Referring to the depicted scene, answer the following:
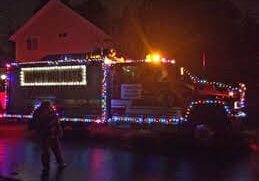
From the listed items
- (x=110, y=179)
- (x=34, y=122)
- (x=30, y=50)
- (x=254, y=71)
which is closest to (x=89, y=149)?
(x=34, y=122)

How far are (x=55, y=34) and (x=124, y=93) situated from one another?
29.0m

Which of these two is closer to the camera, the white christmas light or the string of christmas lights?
the string of christmas lights

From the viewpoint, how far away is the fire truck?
15891 millimetres

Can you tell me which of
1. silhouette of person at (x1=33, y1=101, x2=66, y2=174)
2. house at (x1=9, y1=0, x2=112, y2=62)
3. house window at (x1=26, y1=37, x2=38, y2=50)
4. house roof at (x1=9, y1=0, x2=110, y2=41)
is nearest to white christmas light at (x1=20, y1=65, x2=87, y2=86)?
silhouette of person at (x1=33, y1=101, x2=66, y2=174)

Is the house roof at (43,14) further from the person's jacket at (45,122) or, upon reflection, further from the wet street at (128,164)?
the person's jacket at (45,122)

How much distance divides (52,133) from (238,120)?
18.6 feet

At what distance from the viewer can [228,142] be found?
1623 centimetres

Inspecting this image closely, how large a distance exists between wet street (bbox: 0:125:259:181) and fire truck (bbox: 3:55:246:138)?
945mm

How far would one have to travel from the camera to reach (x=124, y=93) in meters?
17.2

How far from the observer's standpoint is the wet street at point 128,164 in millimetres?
11430

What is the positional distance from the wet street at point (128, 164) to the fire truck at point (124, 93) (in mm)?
945

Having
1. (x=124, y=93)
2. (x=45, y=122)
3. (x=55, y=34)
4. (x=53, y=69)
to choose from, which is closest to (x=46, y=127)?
(x=45, y=122)

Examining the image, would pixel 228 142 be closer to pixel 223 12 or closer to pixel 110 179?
pixel 110 179

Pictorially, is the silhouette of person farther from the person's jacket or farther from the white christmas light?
the white christmas light
